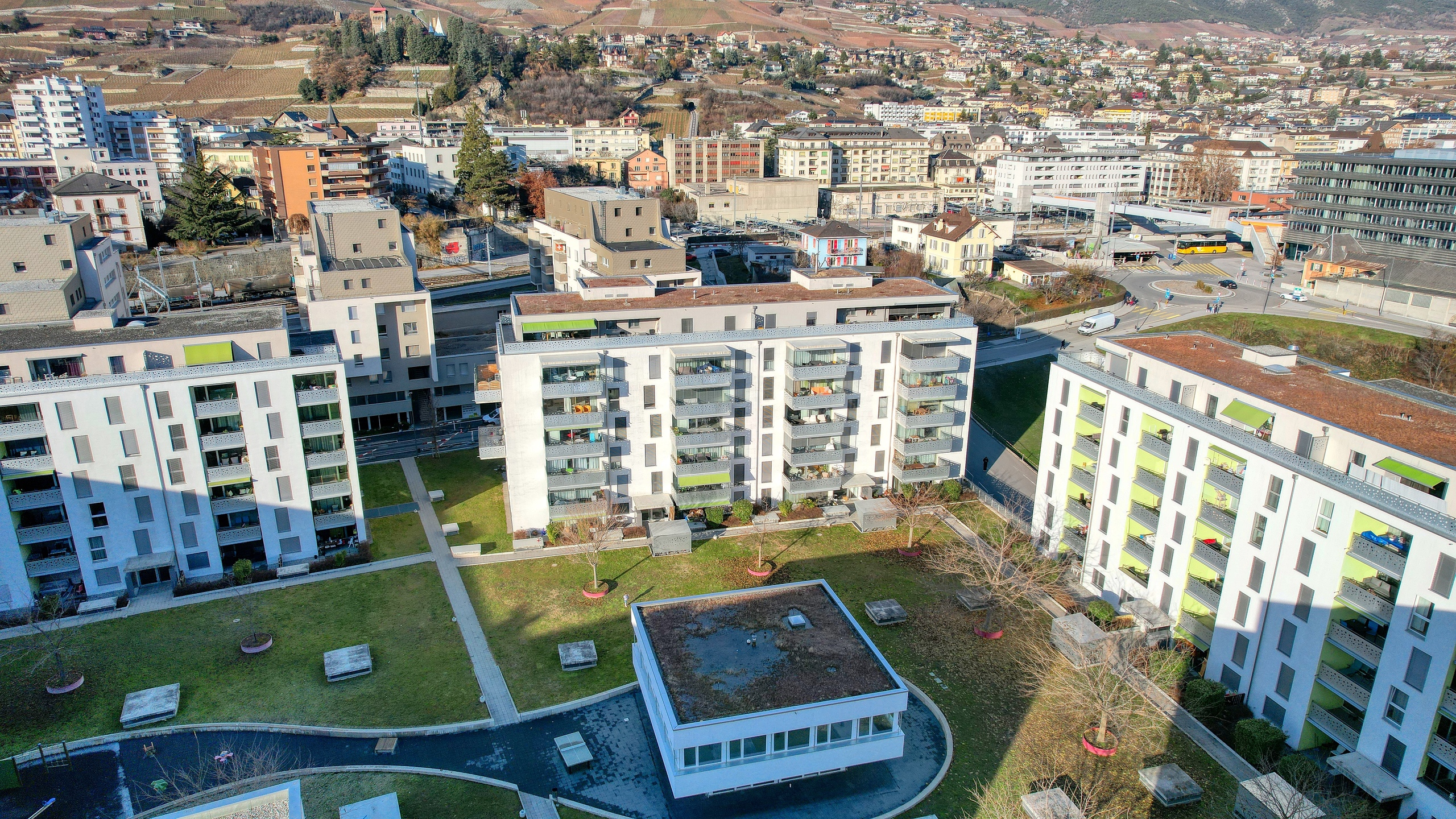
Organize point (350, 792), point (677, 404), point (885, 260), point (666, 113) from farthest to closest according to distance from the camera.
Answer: point (666, 113), point (885, 260), point (677, 404), point (350, 792)

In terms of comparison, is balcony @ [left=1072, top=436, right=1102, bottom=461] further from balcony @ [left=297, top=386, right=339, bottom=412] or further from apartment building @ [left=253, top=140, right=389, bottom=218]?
apartment building @ [left=253, top=140, right=389, bottom=218]

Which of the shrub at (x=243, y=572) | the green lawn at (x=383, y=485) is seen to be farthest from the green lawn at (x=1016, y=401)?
the shrub at (x=243, y=572)

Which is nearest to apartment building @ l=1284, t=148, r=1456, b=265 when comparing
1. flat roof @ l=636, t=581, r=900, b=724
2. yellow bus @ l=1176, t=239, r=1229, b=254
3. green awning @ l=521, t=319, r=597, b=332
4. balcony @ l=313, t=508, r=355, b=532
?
yellow bus @ l=1176, t=239, r=1229, b=254

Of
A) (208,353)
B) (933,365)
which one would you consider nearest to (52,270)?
(208,353)

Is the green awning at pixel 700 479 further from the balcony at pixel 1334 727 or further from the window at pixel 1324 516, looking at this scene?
the balcony at pixel 1334 727

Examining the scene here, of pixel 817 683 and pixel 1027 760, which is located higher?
pixel 817 683

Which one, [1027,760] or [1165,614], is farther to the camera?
[1165,614]

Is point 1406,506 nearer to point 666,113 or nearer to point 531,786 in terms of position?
point 531,786

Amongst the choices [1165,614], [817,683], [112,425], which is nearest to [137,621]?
[112,425]
